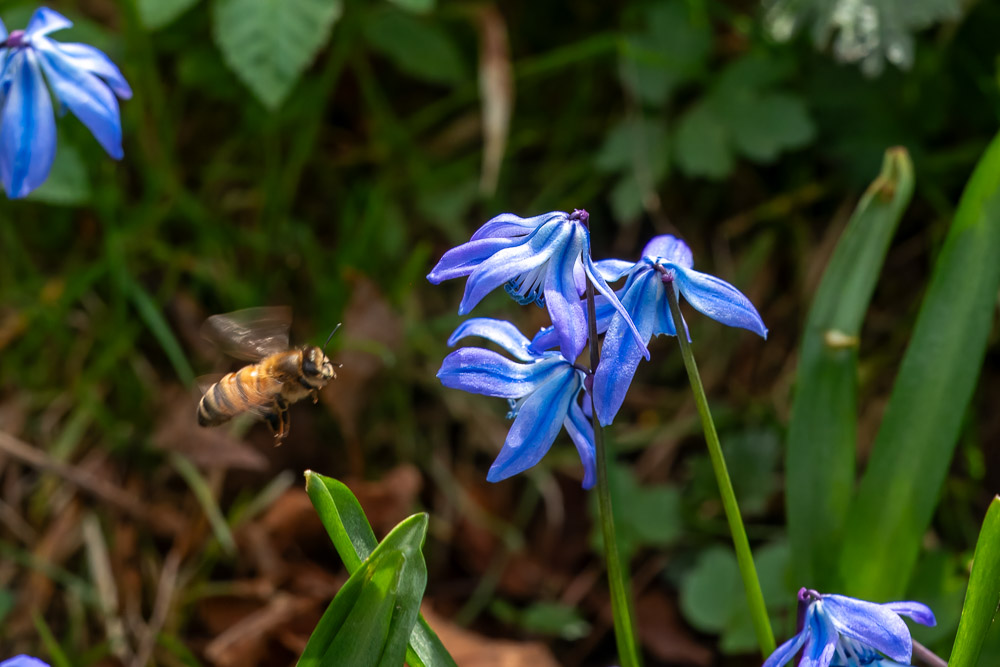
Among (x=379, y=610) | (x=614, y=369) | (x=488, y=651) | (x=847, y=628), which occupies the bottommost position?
(x=488, y=651)

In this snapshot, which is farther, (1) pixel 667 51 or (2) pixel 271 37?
(1) pixel 667 51

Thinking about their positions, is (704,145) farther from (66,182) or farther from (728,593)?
(66,182)

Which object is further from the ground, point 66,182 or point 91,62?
point 91,62

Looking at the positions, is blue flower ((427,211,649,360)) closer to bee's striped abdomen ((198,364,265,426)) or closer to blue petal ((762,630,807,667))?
blue petal ((762,630,807,667))

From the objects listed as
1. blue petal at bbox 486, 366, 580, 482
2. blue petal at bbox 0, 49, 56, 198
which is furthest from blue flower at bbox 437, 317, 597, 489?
blue petal at bbox 0, 49, 56, 198

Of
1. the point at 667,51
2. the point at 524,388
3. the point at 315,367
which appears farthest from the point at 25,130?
the point at 667,51

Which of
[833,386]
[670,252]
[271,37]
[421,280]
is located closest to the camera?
[670,252]

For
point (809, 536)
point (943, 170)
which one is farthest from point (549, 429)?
point (943, 170)
